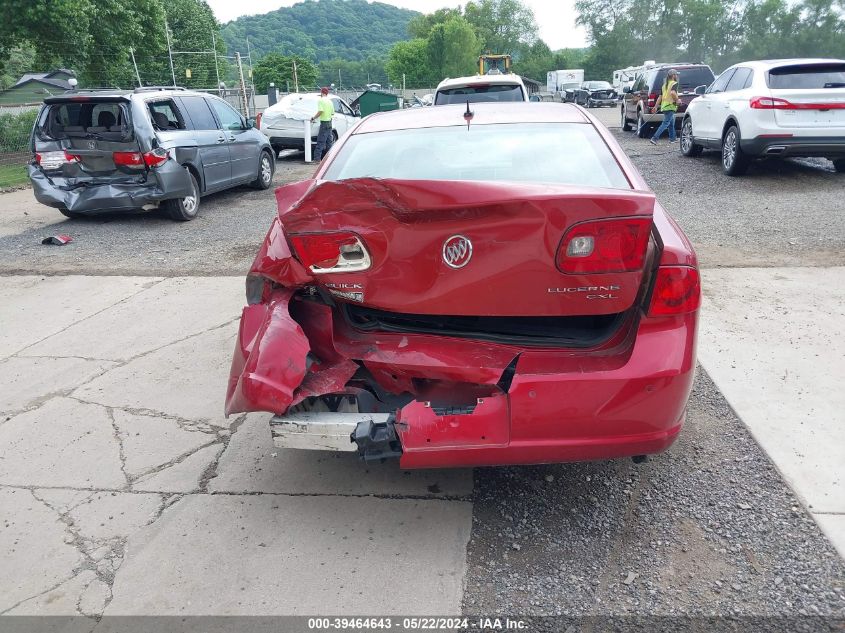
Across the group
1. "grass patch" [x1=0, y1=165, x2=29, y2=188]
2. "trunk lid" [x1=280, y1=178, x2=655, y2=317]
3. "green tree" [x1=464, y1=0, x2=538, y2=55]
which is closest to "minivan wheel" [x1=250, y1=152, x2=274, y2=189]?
"grass patch" [x1=0, y1=165, x2=29, y2=188]

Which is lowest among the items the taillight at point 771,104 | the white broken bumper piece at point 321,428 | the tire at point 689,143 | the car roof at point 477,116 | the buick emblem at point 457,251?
the tire at point 689,143

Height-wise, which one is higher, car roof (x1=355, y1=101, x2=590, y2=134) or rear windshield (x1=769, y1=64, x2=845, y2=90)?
car roof (x1=355, y1=101, x2=590, y2=134)

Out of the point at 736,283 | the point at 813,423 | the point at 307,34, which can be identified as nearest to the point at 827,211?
the point at 736,283

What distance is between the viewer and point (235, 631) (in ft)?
7.61

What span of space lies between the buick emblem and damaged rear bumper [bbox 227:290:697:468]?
375mm

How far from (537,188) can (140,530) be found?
2.28 metres

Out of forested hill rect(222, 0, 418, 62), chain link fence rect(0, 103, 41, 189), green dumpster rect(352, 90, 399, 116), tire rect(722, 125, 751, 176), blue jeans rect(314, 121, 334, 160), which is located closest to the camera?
tire rect(722, 125, 751, 176)

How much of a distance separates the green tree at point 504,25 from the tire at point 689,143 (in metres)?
103

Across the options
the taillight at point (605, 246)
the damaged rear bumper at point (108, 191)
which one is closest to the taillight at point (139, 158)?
the damaged rear bumper at point (108, 191)

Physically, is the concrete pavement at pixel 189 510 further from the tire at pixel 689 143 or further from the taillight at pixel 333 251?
the tire at pixel 689 143

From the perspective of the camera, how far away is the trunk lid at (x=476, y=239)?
95.8 inches

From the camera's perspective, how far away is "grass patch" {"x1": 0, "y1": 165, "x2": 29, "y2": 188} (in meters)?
13.7

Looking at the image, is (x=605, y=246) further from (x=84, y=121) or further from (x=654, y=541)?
(x=84, y=121)

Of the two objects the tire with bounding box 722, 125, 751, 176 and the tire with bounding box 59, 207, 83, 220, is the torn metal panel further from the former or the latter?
the tire with bounding box 722, 125, 751, 176
